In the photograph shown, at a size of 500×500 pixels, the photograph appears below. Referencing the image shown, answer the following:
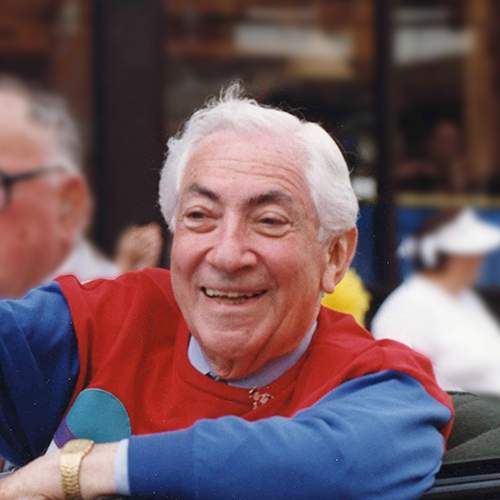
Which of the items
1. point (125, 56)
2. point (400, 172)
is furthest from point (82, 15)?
point (400, 172)

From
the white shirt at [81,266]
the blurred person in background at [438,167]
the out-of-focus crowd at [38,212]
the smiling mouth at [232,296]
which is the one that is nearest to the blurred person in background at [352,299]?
the smiling mouth at [232,296]

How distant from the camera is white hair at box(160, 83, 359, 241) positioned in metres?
1.78

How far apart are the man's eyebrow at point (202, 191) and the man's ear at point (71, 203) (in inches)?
73.2

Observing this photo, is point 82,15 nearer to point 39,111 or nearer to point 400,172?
point 39,111

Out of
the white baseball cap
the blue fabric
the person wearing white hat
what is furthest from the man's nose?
the white baseball cap

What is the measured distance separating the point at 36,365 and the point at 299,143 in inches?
27.8

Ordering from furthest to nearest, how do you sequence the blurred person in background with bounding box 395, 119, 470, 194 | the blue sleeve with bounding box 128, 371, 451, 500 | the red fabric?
A: the blurred person in background with bounding box 395, 119, 470, 194 < the red fabric < the blue sleeve with bounding box 128, 371, 451, 500

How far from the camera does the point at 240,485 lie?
160cm

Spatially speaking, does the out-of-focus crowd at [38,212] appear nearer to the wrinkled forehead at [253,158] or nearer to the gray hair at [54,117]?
the gray hair at [54,117]

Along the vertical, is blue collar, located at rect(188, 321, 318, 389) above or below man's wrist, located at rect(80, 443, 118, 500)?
above

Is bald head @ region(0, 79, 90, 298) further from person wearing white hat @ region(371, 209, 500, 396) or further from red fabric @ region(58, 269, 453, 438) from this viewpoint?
person wearing white hat @ region(371, 209, 500, 396)

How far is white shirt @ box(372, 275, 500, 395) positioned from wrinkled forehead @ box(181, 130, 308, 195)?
2.97 meters

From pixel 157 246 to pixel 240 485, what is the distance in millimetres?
578

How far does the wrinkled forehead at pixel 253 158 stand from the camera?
1746 millimetres
